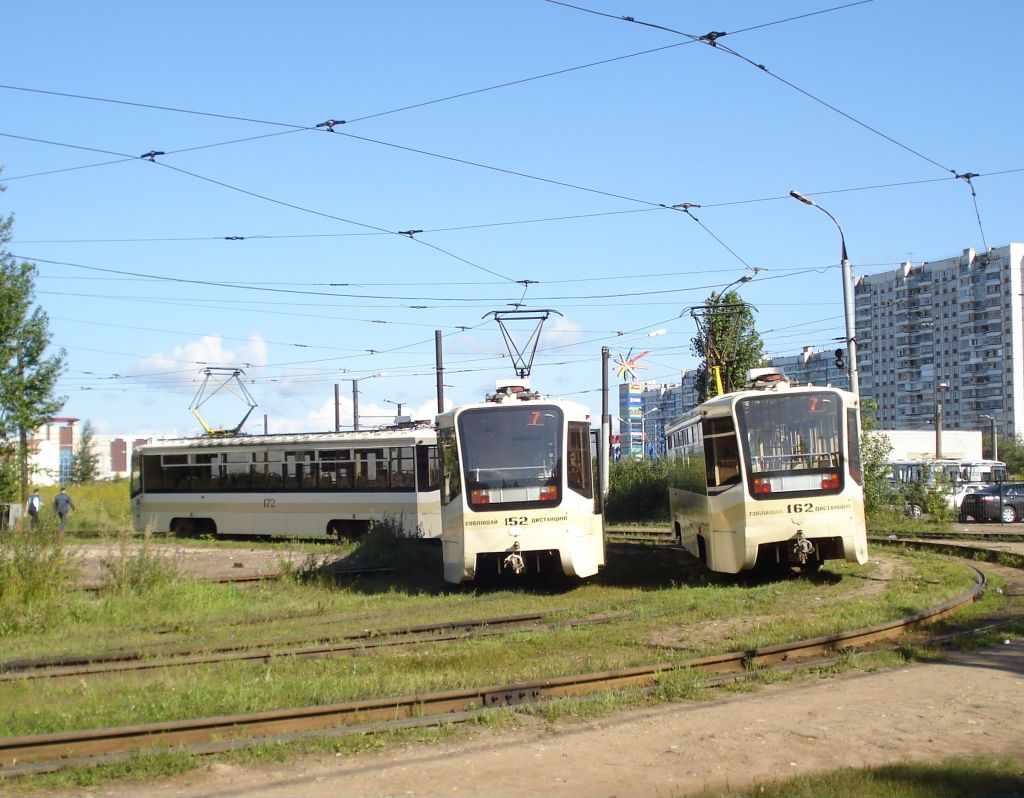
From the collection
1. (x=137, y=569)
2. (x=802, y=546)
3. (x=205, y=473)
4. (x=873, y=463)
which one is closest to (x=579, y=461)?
(x=802, y=546)

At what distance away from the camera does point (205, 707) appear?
8.20m

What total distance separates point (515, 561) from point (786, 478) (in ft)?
13.3

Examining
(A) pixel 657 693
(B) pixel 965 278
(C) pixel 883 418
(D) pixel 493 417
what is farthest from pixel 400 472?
(C) pixel 883 418

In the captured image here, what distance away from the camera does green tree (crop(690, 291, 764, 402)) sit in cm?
2948

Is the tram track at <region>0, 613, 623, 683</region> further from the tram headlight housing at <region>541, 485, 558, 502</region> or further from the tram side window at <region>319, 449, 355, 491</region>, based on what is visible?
the tram side window at <region>319, 449, 355, 491</region>

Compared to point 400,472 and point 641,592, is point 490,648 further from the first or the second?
point 400,472

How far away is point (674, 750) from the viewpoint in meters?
7.06

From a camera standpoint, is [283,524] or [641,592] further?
[283,524]

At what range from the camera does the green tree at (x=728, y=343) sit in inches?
1161

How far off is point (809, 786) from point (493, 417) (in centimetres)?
1048

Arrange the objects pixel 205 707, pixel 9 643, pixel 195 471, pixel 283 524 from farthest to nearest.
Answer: pixel 195 471 < pixel 283 524 < pixel 9 643 < pixel 205 707

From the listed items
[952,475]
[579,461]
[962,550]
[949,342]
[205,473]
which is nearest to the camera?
[579,461]

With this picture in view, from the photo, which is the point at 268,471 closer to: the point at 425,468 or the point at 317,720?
the point at 425,468

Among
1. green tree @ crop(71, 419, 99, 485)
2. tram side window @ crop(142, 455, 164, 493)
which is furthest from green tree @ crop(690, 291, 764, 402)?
green tree @ crop(71, 419, 99, 485)
